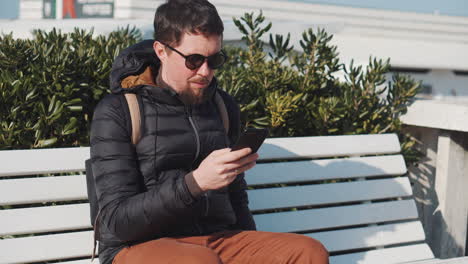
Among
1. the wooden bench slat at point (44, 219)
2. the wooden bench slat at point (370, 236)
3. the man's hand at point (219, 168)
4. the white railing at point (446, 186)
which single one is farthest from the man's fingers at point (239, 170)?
the white railing at point (446, 186)

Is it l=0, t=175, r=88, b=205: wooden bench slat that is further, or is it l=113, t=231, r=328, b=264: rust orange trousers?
l=0, t=175, r=88, b=205: wooden bench slat

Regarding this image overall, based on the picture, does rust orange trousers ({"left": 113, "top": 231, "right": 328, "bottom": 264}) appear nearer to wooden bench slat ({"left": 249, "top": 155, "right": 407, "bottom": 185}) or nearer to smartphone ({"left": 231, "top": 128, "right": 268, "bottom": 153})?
smartphone ({"left": 231, "top": 128, "right": 268, "bottom": 153})

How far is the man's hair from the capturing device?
2.57 meters

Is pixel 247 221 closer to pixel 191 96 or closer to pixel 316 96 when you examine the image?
pixel 191 96

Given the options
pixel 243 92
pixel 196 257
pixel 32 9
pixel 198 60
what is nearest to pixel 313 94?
pixel 243 92

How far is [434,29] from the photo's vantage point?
32.7m

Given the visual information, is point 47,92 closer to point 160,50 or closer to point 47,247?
point 47,247

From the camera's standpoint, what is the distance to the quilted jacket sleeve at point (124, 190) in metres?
2.38

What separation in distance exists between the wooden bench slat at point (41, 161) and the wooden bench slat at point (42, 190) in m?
0.04

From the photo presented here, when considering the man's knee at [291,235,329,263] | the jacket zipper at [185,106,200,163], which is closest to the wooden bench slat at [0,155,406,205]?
the jacket zipper at [185,106,200,163]

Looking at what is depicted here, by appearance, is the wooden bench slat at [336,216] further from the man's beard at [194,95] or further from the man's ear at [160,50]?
the man's ear at [160,50]

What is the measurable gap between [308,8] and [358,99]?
25.3 metres

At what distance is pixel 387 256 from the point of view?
3.78 m

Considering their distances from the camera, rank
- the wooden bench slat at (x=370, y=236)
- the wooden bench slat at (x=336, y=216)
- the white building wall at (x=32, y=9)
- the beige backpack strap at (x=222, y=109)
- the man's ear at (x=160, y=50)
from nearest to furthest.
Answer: the man's ear at (x=160, y=50) → the beige backpack strap at (x=222, y=109) → the wooden bench slat at (x=336, y=216) → the wooden bench slat at (x=370, y=236) → the white building wall at (x=32, y=9)
